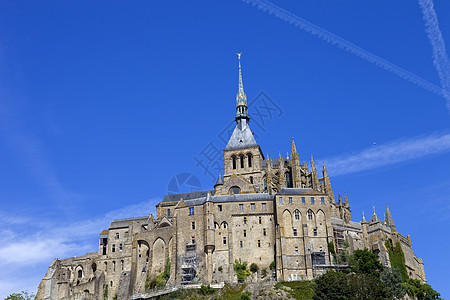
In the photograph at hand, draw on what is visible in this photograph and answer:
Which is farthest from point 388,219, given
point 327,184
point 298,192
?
point 298,192

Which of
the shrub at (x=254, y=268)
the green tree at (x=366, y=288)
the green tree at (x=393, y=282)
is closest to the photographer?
the green tree at (x=366, y=288)

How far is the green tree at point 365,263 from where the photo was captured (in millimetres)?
84375

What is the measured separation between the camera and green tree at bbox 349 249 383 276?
84375 millimetres

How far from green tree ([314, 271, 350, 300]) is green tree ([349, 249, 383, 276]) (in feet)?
15.8

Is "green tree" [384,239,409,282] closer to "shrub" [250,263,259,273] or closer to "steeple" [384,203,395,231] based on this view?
"steeple" [384,203,395,231]

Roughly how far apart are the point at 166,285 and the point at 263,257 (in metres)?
15.1

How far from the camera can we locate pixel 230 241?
90000mm

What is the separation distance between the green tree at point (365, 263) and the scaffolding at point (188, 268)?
75.7ft

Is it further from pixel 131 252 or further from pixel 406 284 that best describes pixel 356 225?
pixel 131 252

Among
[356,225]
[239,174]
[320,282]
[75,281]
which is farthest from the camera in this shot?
[239,174]

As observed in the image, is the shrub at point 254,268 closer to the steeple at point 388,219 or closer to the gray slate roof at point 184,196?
the gray slate roof at point 184,196

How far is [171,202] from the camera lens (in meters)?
106

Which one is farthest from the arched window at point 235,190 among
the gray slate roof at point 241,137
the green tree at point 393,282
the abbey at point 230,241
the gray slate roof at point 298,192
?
the green tree at point 393,282

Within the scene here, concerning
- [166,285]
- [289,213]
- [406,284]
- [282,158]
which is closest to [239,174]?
[282,158]
